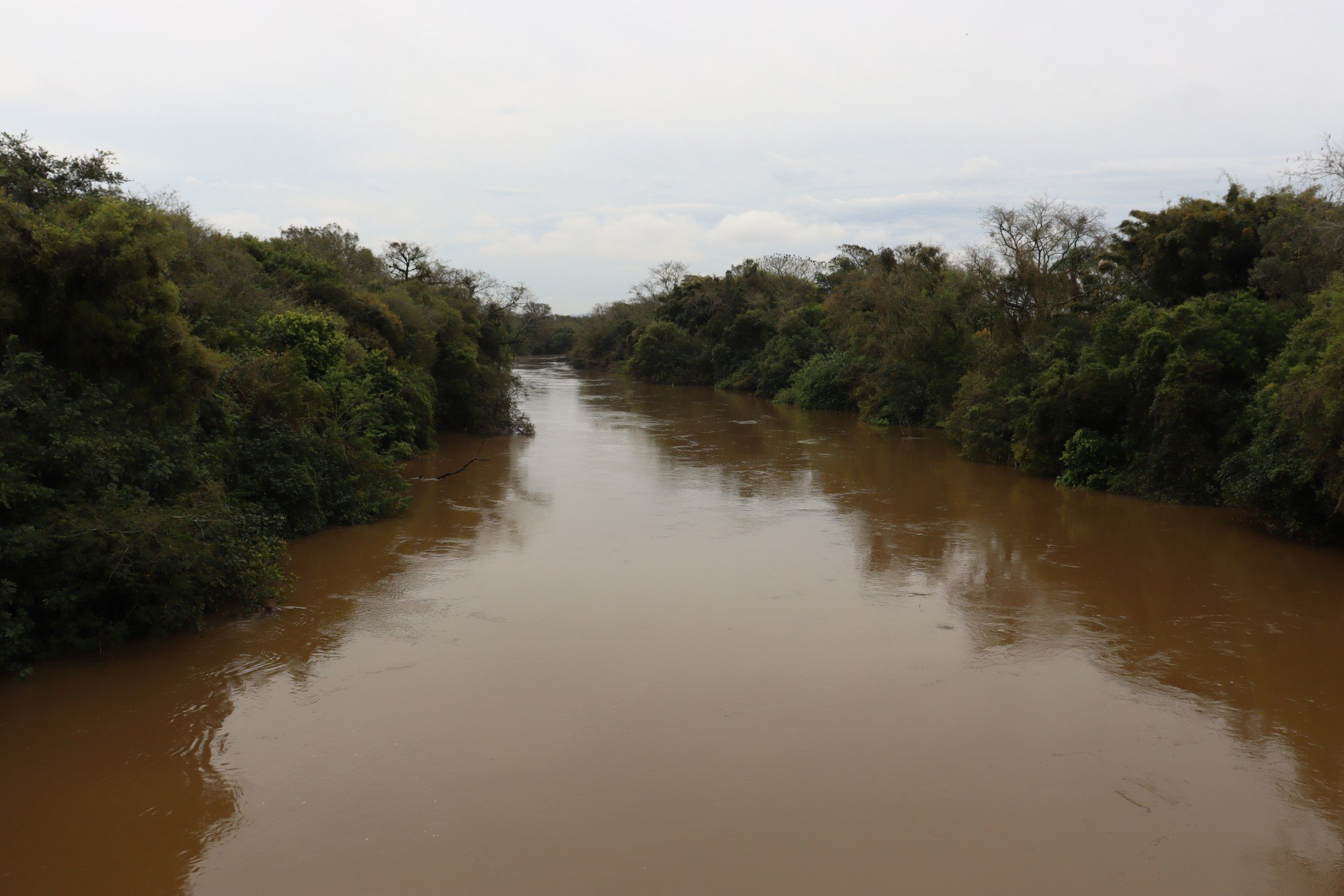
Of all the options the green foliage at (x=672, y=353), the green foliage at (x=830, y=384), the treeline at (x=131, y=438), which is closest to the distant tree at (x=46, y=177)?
the treeline at (x=131, y=438)

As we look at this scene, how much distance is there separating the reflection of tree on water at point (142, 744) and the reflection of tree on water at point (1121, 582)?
759 centimetres

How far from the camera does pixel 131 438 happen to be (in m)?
10.1

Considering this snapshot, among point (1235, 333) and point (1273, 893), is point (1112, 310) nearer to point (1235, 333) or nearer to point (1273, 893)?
point (1235, 333)

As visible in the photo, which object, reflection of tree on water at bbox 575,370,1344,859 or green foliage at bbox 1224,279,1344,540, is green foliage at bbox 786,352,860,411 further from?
green foliage at bbox 1224,279,1344,540

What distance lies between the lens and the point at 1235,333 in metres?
17.4

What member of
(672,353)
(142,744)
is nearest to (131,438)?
(142,744)

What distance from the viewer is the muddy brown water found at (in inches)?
242

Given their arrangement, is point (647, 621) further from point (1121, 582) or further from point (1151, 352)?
point (1151, 352)

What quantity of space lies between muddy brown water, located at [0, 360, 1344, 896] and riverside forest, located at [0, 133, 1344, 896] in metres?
0.04

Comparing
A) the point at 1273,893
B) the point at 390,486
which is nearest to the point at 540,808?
the point at 1273,893

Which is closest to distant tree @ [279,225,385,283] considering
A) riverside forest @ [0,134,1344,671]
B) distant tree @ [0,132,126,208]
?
riverside forest @ [0,134,1344,671]

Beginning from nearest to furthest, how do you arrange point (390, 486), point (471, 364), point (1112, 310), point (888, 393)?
point (390, 486) < point (1112, 310) < point (471, 364) < point (888, 393)

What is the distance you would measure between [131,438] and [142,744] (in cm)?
396

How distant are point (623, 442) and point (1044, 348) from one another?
12.7m
